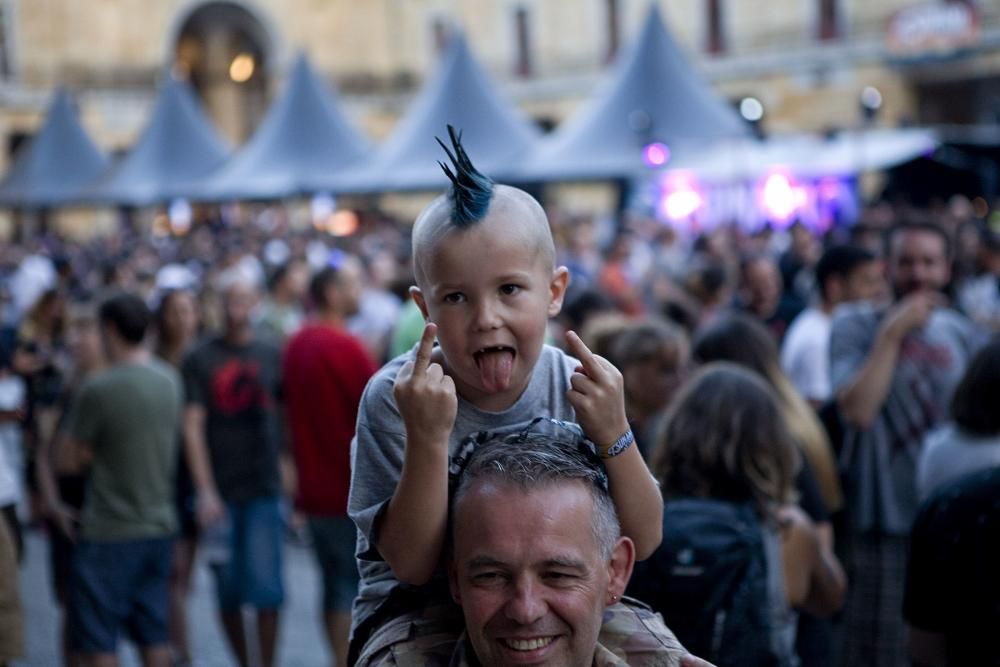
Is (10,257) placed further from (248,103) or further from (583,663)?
(248,103)

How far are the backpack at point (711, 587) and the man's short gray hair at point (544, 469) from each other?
1.04 metres

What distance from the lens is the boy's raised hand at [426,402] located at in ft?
6.68

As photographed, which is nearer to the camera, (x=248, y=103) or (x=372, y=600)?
(x=372, y=600)

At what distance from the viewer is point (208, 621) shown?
7.80 m

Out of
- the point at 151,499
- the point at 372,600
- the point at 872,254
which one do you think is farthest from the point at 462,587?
the point at 872,254

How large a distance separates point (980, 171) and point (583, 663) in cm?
2089

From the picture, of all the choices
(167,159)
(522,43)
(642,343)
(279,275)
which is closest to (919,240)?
(642,343)

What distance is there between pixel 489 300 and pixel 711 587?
1.31 metres

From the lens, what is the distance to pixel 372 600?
92.3 inches

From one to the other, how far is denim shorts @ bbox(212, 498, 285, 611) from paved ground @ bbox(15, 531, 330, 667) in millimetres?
745

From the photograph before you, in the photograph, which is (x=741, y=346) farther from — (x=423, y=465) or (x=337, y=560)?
(x=423, y=465)

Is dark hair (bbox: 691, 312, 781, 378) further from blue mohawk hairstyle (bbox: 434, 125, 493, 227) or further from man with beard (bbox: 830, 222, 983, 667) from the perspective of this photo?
blue mohawk hairstyle (bbox: 434, 125, 493, 227)

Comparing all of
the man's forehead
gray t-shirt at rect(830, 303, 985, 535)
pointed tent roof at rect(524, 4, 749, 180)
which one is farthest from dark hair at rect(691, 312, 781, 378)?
pointed tent roof at rect(524, 4, 749, 180)

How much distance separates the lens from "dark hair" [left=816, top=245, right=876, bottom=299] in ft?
20.6
